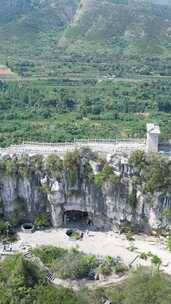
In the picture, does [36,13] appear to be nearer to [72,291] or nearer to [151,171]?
[151,171]

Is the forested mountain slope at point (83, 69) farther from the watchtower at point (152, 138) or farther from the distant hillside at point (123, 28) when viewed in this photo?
the watchtower at point (152, 138)

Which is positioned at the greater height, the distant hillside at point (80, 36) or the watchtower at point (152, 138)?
the distant hillside at point (80, 36)

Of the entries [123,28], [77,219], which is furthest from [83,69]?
[77,219]

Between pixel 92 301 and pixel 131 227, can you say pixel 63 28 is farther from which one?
pixel 92 301

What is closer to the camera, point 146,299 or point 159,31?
point 146,299

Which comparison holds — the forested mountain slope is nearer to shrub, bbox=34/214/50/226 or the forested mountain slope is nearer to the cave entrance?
shrub, bbox=34/214/50/226

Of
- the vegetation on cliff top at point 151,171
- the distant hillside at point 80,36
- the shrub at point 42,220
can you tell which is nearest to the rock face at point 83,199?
the shrub at point 42,220

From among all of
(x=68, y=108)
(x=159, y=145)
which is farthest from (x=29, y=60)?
(x=159, y=145)

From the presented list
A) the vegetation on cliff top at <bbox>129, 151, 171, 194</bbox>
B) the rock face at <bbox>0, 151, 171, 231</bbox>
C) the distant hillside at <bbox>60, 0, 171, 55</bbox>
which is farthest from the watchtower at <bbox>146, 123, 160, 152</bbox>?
the distant hillside at <bbox>60, 0, 171, 55</bbox>
